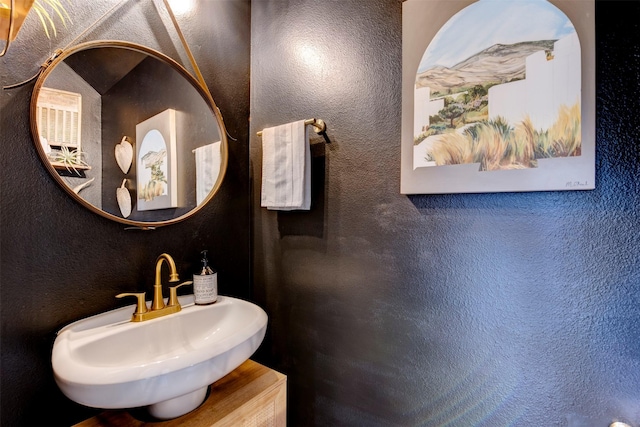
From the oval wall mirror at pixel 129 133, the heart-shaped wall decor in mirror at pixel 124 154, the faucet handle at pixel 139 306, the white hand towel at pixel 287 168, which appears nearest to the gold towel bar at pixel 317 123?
the white hand towel at pixel 287 168

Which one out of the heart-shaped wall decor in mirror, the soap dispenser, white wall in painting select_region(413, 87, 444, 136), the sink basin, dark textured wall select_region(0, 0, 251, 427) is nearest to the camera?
the sink basin

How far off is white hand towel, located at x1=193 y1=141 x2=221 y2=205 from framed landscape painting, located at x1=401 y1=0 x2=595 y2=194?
846mm

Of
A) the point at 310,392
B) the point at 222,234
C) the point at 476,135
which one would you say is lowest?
the point at 310,392

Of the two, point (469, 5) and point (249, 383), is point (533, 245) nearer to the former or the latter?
point (469, 5)

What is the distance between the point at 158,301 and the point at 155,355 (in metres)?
0.18

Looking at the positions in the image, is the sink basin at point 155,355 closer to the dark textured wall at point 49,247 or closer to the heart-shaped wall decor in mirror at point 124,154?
the dark textured wall at point 49,247

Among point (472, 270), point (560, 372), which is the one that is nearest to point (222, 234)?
point (472, 270)

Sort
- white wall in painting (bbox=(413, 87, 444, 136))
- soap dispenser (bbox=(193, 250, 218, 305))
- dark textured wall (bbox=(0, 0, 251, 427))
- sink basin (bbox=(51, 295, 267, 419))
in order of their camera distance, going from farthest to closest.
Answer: soap dispenser (bbox=(193, 250, 218, 305))
white wall in painting (bbox=(413, 87, 444, 136))
dark textured wall (bbox=(0, 0, 251, 427))
sink basin (bbox=(51, 295, 267, 419))

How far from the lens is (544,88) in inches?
29.9

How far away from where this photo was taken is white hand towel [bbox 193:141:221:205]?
1.25 m

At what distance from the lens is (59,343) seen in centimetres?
81

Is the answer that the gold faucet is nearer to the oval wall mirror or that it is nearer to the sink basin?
the sink basin

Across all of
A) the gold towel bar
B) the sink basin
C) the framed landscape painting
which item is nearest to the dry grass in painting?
the framed landscape painting

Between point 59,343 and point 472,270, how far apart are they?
1.26m
